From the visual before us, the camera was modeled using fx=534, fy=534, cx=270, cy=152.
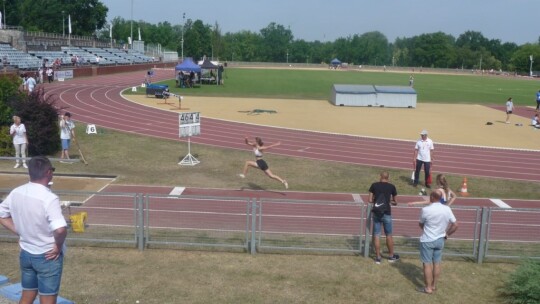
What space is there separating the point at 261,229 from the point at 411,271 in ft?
9.53

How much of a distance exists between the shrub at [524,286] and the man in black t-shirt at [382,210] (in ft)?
6.98

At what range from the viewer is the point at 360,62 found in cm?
17425

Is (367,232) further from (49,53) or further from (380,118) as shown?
(49,53)

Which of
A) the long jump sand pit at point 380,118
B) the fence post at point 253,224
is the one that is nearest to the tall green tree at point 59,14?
the long jump sand pit at point 380,118

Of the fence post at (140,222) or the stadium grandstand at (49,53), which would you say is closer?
the fence post at (140,222)

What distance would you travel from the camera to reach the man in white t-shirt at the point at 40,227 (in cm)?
502

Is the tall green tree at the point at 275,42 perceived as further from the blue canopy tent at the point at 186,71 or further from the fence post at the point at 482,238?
the fence post at the point at 482,238

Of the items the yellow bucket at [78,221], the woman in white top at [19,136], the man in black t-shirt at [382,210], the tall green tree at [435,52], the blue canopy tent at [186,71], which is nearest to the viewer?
the man in black t-shirt at [382,210]

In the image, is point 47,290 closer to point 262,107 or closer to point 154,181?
point 154,181

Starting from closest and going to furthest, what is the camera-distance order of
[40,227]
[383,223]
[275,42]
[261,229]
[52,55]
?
[40,227]
[383,223]
[261,229]
[52,55]
[275,42]

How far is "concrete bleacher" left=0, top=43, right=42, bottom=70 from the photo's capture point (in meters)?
48.1

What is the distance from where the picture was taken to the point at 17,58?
51125 mm

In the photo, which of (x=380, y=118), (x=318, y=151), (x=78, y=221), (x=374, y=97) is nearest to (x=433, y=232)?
(x=78, y=221)

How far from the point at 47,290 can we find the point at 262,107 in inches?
1290
